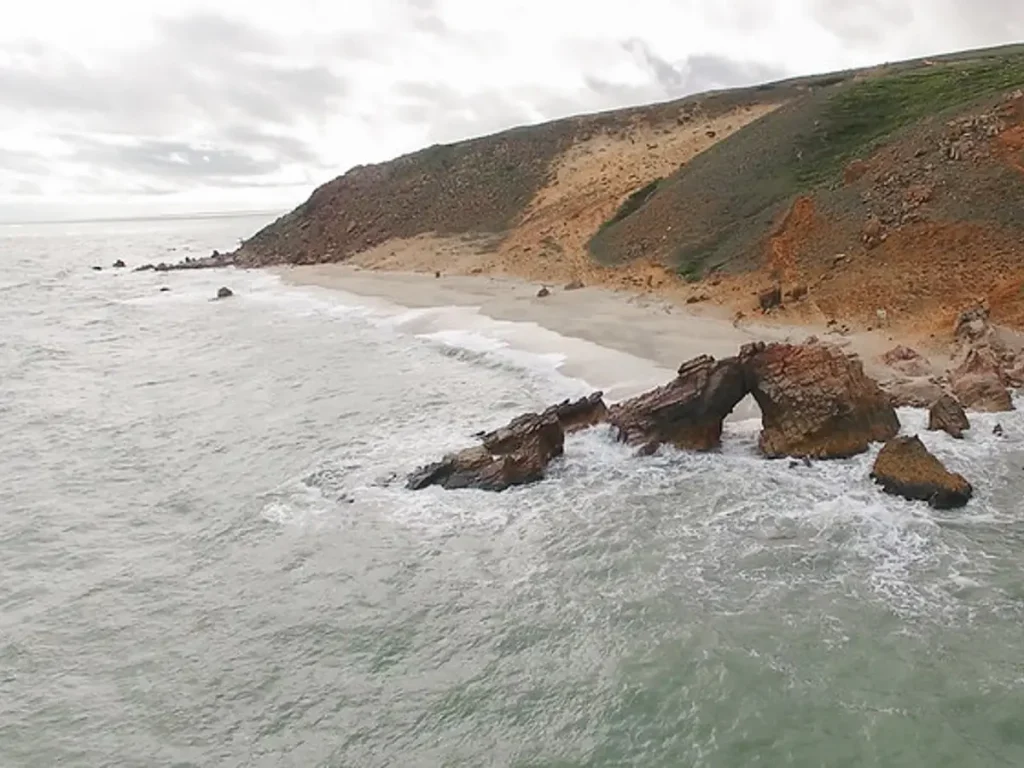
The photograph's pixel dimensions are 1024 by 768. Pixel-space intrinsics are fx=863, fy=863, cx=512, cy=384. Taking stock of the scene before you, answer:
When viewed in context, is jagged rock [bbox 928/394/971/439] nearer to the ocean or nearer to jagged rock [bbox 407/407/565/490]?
the ocean

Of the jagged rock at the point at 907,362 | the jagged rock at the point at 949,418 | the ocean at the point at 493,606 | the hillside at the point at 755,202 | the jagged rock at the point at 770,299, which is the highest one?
the hillside at the point at 755,202

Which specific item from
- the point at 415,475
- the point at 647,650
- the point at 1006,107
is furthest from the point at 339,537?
the point at 1006,107

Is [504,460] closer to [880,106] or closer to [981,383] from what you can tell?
[981,383]

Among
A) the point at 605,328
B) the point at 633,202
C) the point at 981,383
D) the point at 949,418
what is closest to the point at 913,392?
the point at 981,383

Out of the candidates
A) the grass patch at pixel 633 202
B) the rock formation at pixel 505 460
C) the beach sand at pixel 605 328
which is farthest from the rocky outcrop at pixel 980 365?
the grass patch at pixel 633 202

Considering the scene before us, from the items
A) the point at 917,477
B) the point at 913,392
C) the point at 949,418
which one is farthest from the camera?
the point at 913,392

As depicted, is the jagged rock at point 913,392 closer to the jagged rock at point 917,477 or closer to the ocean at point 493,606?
the ocean at point 493,606

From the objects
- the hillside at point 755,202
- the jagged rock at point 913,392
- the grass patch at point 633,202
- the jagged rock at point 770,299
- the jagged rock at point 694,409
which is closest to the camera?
the jagged rock at point 694,409

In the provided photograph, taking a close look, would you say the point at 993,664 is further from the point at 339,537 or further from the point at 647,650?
the point at 339,537
